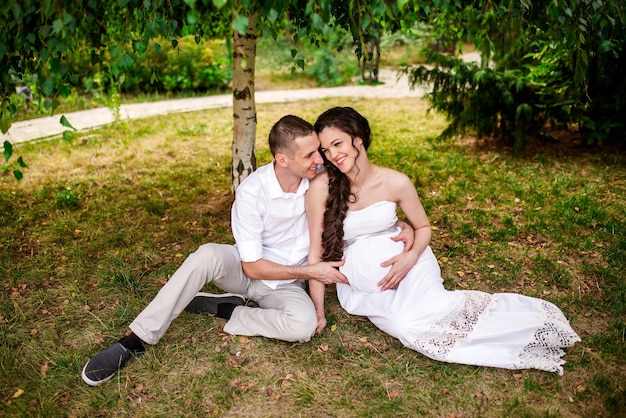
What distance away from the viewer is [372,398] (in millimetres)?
2777

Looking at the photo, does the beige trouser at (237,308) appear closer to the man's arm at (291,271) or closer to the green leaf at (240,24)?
the man's arm at (291,271)

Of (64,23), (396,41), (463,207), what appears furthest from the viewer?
(396,41)

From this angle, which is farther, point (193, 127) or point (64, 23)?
point (193, 127)

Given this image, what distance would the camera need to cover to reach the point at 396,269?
3.21m

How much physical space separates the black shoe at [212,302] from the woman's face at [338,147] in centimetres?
117

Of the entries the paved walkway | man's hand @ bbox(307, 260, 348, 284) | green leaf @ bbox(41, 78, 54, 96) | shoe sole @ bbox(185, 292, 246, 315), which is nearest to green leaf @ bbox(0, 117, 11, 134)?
green leaf @ bbox(41, 78, 54, 96)

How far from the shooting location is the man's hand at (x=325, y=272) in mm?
3203

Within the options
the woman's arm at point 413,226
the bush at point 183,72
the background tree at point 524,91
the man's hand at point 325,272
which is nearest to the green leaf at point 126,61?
the man's hand at point 325,272

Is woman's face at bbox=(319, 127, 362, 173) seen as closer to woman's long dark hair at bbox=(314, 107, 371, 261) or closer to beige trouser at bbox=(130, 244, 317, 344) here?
woman's long dark hair at bbox=(314, 107, 371, 261)

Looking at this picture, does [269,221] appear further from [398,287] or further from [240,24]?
[240,24]

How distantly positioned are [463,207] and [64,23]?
404cm

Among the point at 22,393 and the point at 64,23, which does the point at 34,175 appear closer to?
the point at 22,393

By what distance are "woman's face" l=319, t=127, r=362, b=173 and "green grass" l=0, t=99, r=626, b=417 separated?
1111 mm

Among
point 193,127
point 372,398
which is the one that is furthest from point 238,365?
point 193,127
